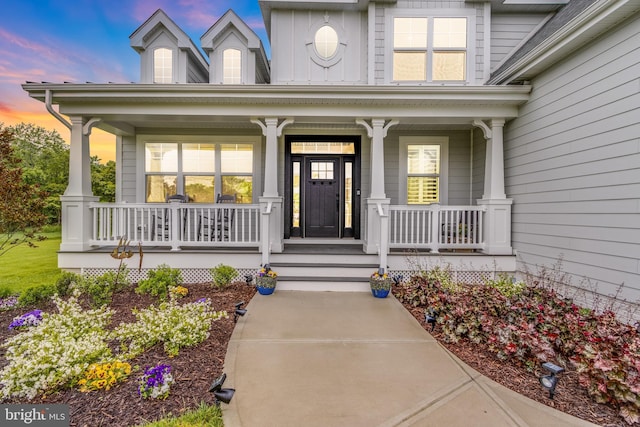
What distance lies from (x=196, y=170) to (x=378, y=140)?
13.8 ft

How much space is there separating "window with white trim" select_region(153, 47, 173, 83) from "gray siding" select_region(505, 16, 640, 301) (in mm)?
7180

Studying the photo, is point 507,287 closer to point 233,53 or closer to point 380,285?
point 380,285

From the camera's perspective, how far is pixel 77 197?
541 centimetres

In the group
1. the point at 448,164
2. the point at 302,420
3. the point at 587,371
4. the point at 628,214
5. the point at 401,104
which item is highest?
the point at 401,104

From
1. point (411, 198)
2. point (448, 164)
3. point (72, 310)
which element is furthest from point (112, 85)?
point (448, 164)

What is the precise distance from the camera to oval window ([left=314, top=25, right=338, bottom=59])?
22.2ft

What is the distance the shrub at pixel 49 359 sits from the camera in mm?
2246

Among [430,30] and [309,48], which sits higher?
[430,30]

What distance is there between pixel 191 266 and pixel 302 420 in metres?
4.16

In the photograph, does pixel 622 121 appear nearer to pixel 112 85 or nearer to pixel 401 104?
pixel 401 104

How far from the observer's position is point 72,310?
10.7ft

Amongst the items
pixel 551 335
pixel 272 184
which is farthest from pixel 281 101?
pixel 551 335

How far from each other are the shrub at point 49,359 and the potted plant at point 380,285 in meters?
3.42

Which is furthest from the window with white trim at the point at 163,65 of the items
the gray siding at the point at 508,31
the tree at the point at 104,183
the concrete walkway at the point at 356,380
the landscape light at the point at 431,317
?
the tree at the point at 104,183
